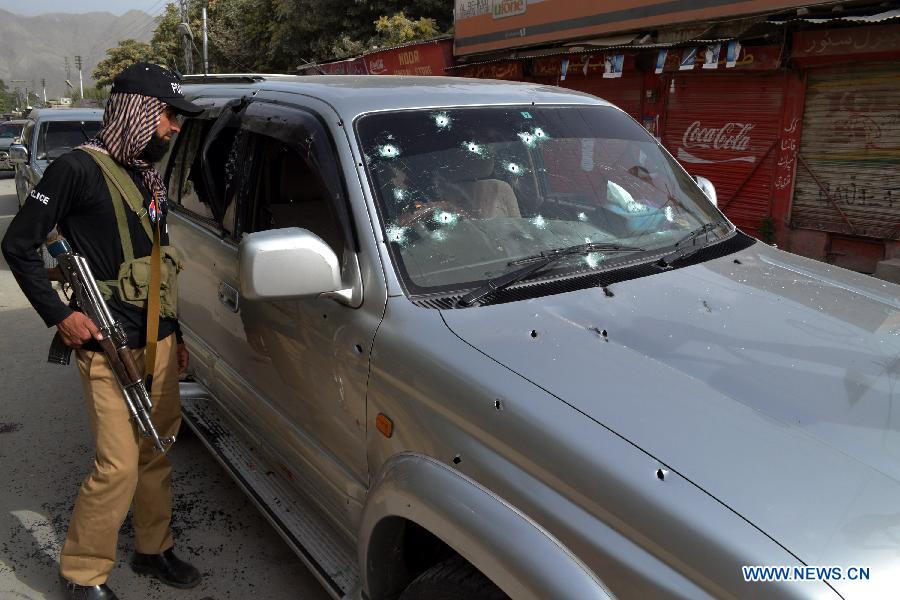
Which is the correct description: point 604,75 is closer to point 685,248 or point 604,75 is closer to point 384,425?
point 685,248

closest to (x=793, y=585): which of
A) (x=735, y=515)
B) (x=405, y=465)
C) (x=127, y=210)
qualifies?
(x=735, y=515)

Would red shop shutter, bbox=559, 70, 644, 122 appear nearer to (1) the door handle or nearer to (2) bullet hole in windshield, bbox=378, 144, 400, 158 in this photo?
(1) the door handle

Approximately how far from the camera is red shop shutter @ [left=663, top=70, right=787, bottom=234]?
10.2 meters

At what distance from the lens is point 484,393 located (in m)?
1.82

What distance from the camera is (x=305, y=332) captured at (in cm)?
262

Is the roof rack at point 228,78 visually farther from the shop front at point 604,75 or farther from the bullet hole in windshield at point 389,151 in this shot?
the shop front at point 604,75

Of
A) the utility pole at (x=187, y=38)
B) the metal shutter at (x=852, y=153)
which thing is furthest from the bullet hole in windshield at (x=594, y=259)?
the utility pole at (x=187, y=38)

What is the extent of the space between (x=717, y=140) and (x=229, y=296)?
9.44m

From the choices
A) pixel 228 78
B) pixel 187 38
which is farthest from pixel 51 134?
pixel 187 38

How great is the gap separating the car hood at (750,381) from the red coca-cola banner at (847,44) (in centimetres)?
721

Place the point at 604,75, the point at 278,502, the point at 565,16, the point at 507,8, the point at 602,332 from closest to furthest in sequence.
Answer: the point at 602,332 → the point at 278,502 → the point at 604,75 → the point at 565,16 → the point at 507,8

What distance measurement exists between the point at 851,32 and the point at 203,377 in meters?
8.44

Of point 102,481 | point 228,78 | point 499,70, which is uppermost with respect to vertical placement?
point 499,70

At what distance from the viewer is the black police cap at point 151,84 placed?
2.75 metres
